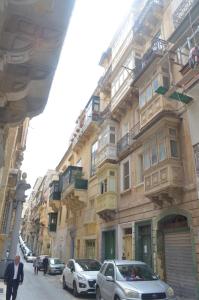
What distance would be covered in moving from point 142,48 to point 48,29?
54.9 ft

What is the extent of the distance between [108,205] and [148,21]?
12046 mm

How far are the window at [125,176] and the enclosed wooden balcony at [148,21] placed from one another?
8289mm

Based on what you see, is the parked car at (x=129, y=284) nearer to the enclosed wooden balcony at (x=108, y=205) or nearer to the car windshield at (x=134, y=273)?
the car windshield at (x=134, y=273)

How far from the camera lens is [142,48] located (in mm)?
19500

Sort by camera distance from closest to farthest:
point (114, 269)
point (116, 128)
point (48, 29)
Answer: point (48, 29) → point (114, 269) → point (116, 128)

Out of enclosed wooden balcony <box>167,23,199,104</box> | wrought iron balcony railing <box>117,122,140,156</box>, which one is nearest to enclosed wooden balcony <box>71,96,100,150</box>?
wrought iron balcony railing <box>117,122,140,156</box>

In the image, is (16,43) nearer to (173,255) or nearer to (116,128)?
(173,255)

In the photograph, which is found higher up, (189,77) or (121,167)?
(189,77)

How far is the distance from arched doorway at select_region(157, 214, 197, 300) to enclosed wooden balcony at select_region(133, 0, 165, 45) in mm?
11886

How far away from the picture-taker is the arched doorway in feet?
38.9

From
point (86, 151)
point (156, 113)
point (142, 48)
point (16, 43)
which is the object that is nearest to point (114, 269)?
point (156, 113)

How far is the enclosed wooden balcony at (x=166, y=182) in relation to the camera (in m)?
12.5

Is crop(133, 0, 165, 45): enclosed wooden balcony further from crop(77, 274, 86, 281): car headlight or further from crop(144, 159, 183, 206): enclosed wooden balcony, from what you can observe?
crop(77, 274, 86, 281): car headlight

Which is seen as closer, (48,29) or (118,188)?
(48,29)
